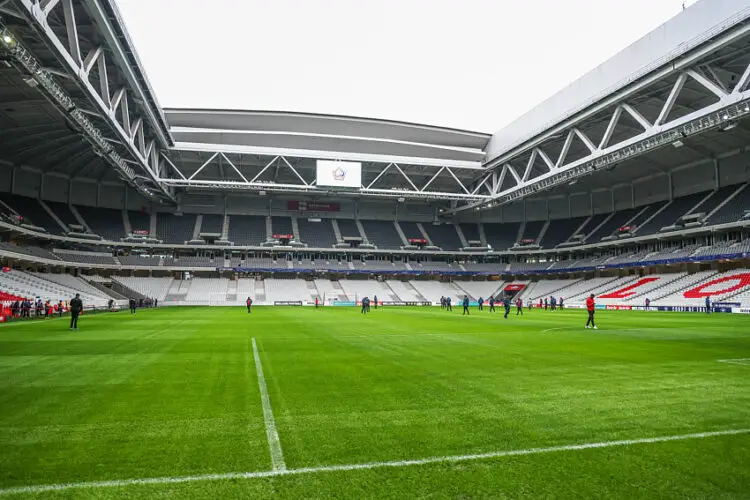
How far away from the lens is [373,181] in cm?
5503

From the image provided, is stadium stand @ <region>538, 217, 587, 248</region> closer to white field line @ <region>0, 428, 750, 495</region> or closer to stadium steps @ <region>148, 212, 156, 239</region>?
stadium steps @ <region>148, 212, 156, 239</region>

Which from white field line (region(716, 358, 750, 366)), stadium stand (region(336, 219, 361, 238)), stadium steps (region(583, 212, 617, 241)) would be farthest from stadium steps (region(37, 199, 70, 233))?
stadium steps (region(583, 212, 617, 241))

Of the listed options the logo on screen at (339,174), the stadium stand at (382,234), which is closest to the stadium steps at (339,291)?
the stadium stand at (382,234)

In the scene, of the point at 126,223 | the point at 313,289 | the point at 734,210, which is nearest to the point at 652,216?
the point at 734,210

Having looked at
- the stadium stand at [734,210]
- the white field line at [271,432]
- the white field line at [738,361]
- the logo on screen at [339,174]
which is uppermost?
the logo on screen at [339,174]

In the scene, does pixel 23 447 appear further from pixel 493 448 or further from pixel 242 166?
pixel 242 166

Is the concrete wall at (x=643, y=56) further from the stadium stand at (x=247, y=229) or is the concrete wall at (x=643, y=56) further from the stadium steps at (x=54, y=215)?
the stadium steps at (x=54, y=215)

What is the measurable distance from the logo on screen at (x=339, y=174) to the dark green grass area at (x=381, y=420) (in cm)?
4367

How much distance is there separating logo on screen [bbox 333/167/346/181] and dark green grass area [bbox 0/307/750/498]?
43.7m

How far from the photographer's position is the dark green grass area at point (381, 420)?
157 inches

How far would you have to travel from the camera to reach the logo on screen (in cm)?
5453

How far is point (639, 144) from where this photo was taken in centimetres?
3406

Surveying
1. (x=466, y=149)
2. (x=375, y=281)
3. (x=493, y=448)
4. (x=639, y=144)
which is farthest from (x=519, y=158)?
(x=493, y=448)

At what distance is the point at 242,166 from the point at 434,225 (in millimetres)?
35815
